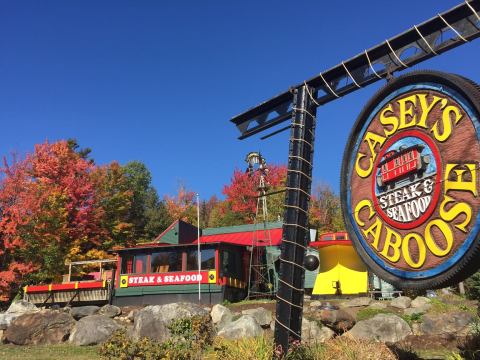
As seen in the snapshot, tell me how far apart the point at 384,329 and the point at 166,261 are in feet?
42.8

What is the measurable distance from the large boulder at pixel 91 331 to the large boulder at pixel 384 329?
8.18m

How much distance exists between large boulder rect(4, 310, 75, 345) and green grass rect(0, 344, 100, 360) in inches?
20.4

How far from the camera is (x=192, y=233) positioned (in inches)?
1206

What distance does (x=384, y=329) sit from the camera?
46.5 ft

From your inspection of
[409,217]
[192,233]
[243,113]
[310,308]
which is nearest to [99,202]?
[192,233]

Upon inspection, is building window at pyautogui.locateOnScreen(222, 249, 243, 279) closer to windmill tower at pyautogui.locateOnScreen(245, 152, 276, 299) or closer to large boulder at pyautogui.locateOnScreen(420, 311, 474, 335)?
windmill tower at pyautogui.locateOnScreen(245, 152, 276, 299)

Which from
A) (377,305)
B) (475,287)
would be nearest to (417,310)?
(377,305)

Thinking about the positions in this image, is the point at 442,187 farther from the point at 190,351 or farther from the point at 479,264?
the point at 190,351

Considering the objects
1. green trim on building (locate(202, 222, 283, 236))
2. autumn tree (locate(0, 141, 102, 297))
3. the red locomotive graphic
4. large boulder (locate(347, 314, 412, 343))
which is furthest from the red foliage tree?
the red locomotive graphic

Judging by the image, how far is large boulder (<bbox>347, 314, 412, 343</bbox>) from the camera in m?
14.0

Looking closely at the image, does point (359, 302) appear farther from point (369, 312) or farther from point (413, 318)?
point (413, 318)

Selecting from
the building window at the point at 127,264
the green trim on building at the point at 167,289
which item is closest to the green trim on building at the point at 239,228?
the green trim on building at the point at 167,289

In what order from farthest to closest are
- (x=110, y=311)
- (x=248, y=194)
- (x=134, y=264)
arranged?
(x=248, y=194) < (x=134, y=264) < (x=110, y=311)

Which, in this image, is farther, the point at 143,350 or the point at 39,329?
the point at 39,329
